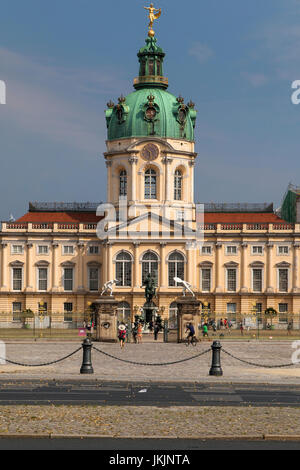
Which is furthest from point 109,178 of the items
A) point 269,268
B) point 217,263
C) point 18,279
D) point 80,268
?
point 269,268

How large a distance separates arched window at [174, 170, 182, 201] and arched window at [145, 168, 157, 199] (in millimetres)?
2459

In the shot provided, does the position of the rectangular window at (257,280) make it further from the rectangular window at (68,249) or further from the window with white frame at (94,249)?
the rectangular window at (68,249)

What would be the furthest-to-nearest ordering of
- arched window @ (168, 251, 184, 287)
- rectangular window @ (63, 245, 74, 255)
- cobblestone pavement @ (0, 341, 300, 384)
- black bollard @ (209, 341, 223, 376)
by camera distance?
rectangular window @ (63, 245, 74, 255) → arched window @ (168, 251, 184, 287) → black bollard @ (209, 341, 223, 376) → cobblestone pavement @ (0, 341, 300, 384)

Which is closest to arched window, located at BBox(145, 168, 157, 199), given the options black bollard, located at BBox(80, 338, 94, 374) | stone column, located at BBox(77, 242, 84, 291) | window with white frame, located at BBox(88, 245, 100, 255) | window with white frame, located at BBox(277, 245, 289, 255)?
window with white frame, located at BBox(88, 245, 100, 255)

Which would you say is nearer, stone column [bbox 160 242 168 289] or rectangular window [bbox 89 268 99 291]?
stone column [bbox 160 242 168 289]

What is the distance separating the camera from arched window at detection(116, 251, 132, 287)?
3588 inches

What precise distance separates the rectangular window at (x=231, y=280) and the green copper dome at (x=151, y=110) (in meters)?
15.5

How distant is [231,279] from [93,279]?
15.2 meters

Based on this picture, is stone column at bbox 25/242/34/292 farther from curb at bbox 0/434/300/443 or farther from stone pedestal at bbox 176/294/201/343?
curb at bbox 0/434/300/443

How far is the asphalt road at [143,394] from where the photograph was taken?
23.7 metres

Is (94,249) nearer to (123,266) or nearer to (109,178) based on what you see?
(123,266)

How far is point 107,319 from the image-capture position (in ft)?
185

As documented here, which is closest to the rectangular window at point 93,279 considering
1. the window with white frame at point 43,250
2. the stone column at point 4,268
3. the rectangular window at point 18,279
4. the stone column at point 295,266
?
the window with white frame at point 43,250

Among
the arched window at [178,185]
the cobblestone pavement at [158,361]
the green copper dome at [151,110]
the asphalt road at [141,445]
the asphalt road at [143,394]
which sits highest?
the green copper dome at [151,110]
